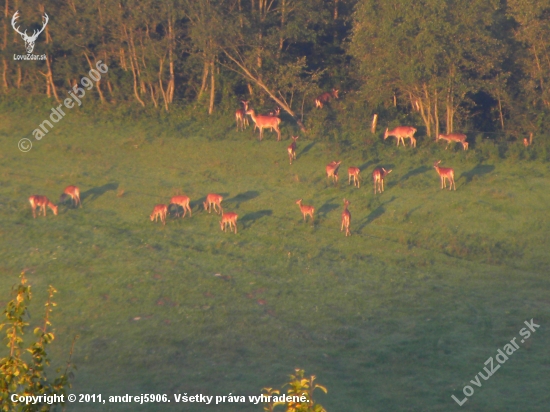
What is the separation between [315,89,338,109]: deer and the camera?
31031mm

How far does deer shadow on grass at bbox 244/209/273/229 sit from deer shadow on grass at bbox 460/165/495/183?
24.1ft

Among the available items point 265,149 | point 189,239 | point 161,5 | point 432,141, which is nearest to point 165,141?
point 265,149

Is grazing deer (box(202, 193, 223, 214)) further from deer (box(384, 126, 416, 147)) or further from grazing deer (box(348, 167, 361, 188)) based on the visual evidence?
deer (box(384, 126, 416, 147))

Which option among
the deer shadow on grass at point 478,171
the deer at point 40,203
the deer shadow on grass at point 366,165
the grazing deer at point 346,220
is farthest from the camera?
the deer shadow on grass at point 366,165

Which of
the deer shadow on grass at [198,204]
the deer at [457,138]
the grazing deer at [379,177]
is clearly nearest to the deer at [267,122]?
the grazing deer at [379,177]

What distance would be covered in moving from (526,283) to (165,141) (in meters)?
15.3

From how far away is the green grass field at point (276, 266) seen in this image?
43.2 ft

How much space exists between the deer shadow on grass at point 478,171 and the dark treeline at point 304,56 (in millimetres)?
2990

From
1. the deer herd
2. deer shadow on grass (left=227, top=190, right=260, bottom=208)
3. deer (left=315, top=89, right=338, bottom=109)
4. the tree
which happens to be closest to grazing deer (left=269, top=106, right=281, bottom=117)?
the deer herd

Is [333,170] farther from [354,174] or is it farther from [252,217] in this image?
[252,217]

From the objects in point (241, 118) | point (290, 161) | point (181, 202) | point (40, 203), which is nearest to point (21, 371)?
point (181, 202)

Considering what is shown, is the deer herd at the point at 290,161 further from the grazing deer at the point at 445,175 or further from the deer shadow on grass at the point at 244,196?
the deer shadow on grass at the point at 244,196

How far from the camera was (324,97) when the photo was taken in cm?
3147

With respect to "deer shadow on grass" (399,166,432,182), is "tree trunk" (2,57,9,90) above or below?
above
